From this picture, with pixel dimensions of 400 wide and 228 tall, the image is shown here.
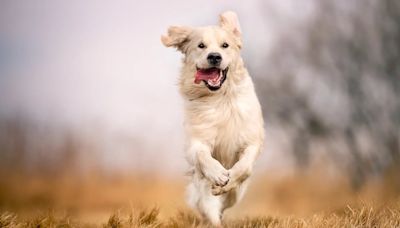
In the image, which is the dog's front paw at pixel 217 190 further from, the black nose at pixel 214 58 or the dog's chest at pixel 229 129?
the black nose at pixel 214 58

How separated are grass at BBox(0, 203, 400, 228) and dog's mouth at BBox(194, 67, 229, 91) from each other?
113 centimetres

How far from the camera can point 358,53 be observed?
27.6 ft

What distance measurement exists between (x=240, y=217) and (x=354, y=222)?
0.99m

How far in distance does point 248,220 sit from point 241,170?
1.89 ft

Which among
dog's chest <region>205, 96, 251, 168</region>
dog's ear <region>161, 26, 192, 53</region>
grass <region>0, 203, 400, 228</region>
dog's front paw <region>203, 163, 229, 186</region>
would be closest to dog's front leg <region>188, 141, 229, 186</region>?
dog's front paw <region>203, 163, 229, 186</region>

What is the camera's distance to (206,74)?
664 centimetres

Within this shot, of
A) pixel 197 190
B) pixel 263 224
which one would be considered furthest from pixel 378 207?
pixel 197 190

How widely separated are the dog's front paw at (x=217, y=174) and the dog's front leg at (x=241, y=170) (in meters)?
0.04

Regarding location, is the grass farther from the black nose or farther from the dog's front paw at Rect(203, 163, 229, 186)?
the black nose

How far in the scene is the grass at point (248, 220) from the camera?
6.18 metres

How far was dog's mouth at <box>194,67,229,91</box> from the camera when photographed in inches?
259

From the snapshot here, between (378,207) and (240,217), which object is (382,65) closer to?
(378,207)

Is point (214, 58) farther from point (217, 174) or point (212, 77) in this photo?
point (217, 174)

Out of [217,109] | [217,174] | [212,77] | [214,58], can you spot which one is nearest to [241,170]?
[217,174]
